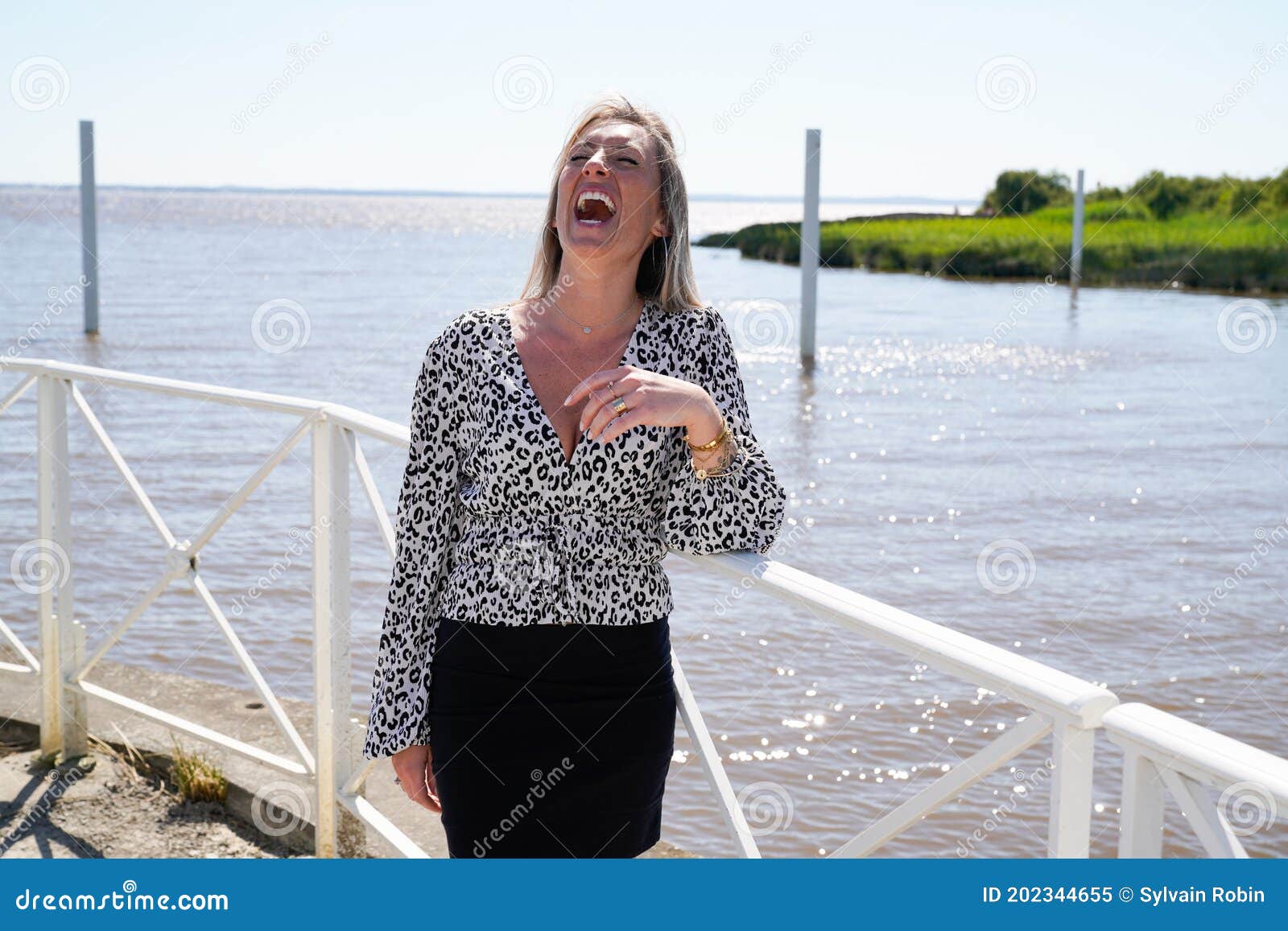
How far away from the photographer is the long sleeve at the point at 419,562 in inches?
82.3

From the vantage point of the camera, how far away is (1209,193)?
1619 inches

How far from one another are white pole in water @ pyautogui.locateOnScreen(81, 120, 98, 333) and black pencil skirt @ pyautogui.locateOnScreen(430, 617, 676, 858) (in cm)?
1949

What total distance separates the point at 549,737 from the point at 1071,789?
0.82m

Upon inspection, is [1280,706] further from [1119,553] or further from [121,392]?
[121,392]

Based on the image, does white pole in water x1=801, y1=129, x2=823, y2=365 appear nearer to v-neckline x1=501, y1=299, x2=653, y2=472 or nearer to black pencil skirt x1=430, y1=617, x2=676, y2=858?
v-neckline x1=501, y1=299, x2=653, y2=472

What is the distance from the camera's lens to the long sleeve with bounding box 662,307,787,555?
203cm

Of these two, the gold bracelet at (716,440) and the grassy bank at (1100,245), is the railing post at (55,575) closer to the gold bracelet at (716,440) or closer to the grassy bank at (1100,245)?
the gold bracelet at (716,440)
